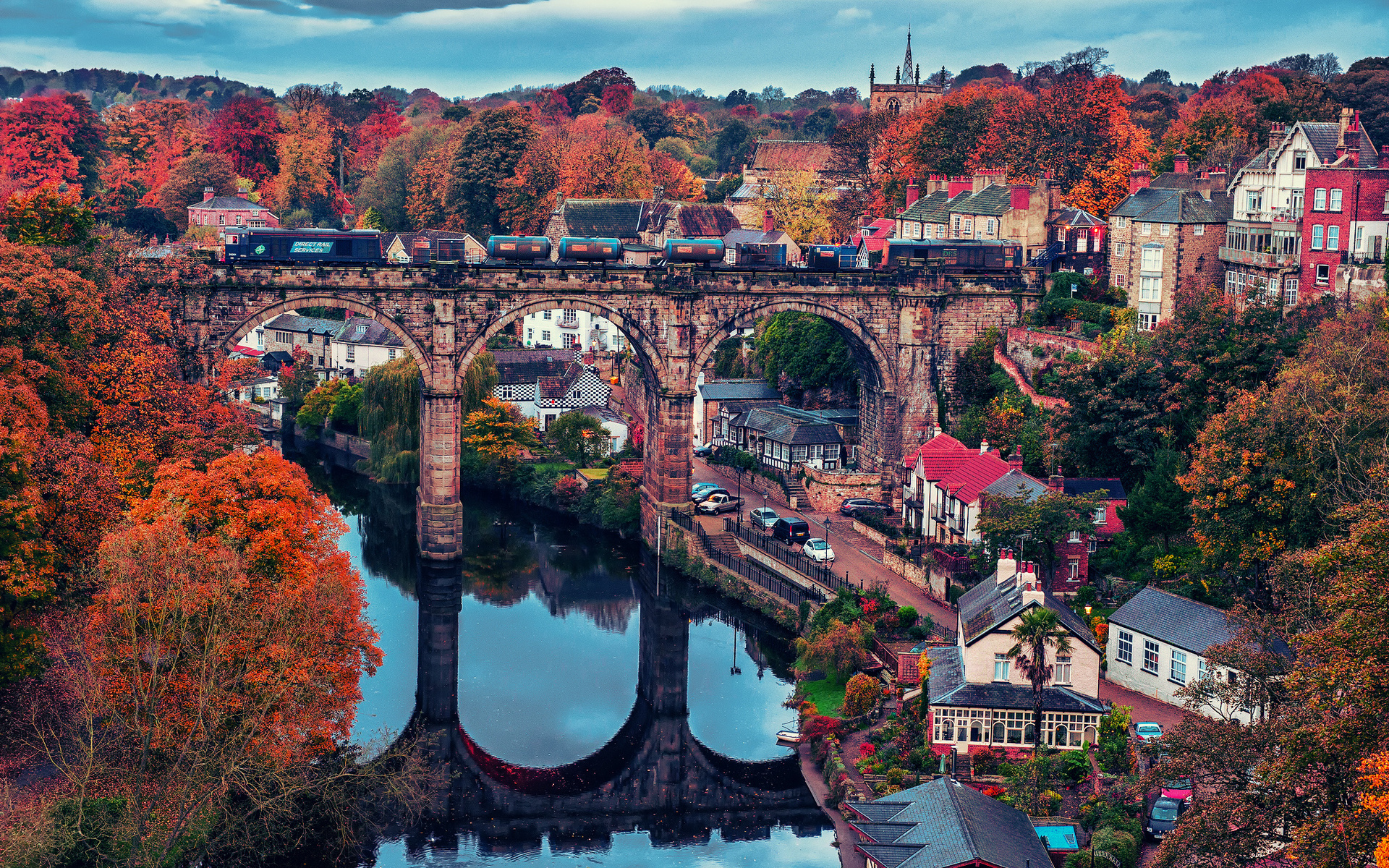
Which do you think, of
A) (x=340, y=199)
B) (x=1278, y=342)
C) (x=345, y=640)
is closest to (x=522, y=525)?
(x=345, y=640)

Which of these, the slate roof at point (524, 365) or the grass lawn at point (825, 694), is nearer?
the grass lawn at point (825, 694)

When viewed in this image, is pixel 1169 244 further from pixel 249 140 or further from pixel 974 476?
pixel 249 140

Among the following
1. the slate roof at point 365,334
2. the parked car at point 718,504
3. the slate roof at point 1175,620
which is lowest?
the parked car at point 718,504

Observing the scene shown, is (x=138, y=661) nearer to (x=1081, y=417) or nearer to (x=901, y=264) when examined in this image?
(x=1081, y=417)

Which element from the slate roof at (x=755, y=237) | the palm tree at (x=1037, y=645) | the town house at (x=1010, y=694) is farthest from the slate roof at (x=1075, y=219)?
the palm tree at (x=1037, y=645)

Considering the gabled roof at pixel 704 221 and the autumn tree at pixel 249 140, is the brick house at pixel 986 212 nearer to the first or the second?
the gabled roof at pixel 704 221
